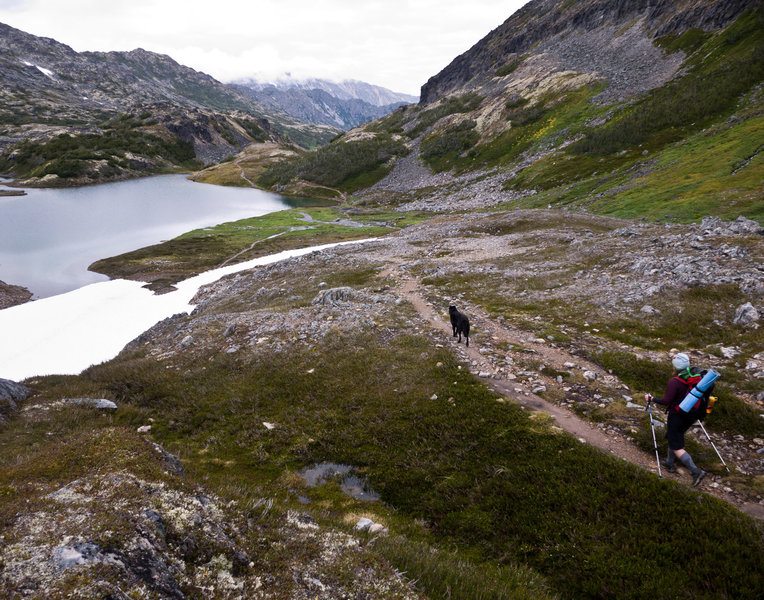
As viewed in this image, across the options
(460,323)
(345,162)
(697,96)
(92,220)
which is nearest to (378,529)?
(460,323)

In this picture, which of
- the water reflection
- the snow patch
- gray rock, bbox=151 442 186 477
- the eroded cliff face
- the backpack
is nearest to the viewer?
gray rock, bbox=151 442 186 477

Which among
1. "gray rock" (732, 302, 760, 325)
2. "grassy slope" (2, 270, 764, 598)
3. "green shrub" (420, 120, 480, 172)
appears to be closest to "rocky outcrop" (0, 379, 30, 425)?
"grassy slope" (2, 270, 764, 598)

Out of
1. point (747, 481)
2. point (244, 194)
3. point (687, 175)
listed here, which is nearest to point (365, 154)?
point (244, 194)

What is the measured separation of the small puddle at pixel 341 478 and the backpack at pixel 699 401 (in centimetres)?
942

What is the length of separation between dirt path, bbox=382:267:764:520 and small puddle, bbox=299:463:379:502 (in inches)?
263

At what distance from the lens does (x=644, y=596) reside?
6902 mm

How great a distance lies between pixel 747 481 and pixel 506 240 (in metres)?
40.1

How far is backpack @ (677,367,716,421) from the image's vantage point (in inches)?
352

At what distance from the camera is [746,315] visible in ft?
53.7

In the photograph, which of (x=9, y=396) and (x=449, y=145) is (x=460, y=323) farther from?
(x=449, y=145)

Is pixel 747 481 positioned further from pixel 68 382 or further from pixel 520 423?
pixel 68 382

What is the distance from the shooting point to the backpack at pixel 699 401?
29.3 ft

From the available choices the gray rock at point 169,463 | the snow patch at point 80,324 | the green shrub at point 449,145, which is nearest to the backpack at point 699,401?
the gray rock at point 169,463

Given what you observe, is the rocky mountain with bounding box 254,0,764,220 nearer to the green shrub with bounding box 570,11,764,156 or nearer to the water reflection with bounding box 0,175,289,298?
the green shrub with bounding box 570,11,764,156
